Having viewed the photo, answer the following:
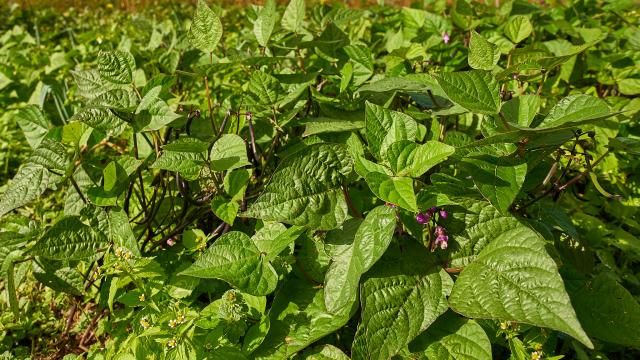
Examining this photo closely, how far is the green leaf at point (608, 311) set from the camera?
1.33 meters

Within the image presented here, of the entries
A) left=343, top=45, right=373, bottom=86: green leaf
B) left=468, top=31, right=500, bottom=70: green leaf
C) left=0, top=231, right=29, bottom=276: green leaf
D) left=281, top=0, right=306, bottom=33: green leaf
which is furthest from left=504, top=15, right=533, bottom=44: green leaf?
left=0, top=231, right=29, bottom=276: green leaf

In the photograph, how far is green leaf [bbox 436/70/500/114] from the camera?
1.22 metres

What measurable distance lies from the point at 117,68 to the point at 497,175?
1170mm

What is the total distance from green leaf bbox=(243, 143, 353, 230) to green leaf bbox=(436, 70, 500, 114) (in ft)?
0.99

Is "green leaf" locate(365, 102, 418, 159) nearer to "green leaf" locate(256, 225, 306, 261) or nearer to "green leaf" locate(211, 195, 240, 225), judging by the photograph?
"green leaf" locate(256, 225, 306, 261)

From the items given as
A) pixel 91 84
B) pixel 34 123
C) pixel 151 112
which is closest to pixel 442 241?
pixel 151 112

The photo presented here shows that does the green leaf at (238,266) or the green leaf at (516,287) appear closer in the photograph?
the green leaf at (516,287)

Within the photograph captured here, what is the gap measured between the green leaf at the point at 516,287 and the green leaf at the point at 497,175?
0.10m

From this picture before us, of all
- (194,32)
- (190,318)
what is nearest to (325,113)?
(194,32)

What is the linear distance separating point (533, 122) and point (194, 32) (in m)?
1.03

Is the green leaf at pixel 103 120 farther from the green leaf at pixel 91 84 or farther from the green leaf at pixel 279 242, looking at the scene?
the green leaf at pixel 279 242

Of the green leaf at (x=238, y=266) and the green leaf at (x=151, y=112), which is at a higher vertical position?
the green leaf at (x=151, y=112)

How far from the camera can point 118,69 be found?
164cm

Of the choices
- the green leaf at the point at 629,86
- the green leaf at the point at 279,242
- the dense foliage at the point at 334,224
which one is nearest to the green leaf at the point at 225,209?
the dense foliage at the point at 334,224
